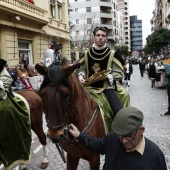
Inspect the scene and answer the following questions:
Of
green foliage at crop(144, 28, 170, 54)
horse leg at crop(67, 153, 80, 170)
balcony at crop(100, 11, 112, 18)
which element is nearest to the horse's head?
horse leg at crop(67, 153, 80, 170)

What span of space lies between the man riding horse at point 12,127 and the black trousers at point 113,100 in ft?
5.42

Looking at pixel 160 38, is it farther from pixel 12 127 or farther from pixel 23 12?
pixel 12 127

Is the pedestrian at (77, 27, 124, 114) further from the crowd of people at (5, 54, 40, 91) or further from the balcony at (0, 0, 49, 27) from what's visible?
the balcony at (0, 0, 49, 27)

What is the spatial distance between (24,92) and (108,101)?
83.3 inches

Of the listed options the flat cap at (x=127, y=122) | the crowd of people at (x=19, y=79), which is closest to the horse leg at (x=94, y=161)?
the flat cap at (x=127, y=122)

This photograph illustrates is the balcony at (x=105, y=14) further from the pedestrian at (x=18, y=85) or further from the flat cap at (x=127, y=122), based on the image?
the flat cap at (x=127, y=122)

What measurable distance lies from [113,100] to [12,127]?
6.20ft

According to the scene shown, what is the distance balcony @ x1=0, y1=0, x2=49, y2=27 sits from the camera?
14.1 m

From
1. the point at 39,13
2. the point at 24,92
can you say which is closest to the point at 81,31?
the point at 39,13

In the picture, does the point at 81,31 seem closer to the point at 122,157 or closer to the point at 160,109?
the point at 160,109

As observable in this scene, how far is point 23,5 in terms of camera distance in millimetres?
16203

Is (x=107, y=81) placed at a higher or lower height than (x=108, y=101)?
higher

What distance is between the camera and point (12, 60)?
1535 cm

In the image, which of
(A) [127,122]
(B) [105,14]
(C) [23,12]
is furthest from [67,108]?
(B) [105,14]
